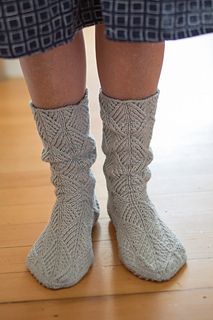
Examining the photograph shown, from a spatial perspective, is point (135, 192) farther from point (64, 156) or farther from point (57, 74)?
point (57, 74)

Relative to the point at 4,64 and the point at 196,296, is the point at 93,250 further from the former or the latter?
the point at 4,64

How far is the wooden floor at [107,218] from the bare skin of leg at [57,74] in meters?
0.31

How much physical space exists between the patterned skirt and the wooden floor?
1.42 feet

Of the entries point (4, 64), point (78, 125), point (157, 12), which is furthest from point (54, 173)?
point (4, 64)

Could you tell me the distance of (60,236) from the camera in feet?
2.94

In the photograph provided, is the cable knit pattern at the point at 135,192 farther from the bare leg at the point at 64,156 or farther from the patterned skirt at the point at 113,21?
the patterned skirt at the point at 113,21

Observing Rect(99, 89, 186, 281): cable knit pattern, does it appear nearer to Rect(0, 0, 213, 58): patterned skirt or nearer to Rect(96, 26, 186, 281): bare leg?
Rect(96, 26, 186, 281): bare leg

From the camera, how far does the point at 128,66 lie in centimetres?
77

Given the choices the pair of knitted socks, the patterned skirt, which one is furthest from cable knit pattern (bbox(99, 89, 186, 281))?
the patterned skirt

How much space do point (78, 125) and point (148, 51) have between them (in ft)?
0.56

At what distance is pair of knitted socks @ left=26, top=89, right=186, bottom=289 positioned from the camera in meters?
0.82

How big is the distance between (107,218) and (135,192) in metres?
0.15

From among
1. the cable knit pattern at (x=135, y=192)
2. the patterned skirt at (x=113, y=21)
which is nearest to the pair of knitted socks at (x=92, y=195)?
the cable knit pattern at (x=135, y=192)

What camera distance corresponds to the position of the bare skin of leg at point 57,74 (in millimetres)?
759
